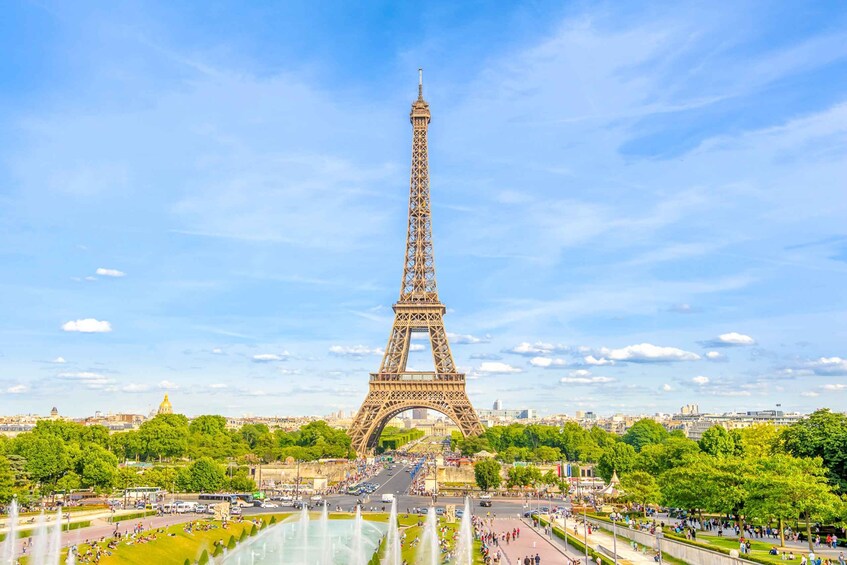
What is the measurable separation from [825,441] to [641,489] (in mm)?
17532

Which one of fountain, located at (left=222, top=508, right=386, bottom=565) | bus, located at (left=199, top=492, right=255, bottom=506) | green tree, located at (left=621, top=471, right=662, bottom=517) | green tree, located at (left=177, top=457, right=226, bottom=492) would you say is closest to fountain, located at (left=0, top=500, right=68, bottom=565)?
fountain, located at (left=222, top=508, right=386, bottom=565)

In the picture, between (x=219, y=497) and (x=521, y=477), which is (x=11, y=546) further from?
(x=521, y=477)

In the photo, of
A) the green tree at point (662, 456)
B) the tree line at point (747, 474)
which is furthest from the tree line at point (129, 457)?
the green tree at point (662, 456)

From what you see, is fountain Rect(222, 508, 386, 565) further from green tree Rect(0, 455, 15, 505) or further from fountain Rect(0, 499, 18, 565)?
green tree Rect(0, 455, 15, 505)

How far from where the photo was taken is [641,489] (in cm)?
6950

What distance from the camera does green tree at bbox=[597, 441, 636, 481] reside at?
86.6m

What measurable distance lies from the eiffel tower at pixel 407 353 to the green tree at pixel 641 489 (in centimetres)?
3504

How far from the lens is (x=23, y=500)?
67812mm

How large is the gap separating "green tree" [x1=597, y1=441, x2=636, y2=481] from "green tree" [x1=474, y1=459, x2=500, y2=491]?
40.8ft

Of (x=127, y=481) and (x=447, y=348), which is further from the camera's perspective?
(x=447, y=348)

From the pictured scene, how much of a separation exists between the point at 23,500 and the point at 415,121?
7310cm

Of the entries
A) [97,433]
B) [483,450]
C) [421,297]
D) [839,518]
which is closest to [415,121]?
[421,297]

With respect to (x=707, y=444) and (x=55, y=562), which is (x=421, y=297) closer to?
(x=707, y=444)

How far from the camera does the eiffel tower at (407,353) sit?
106m
